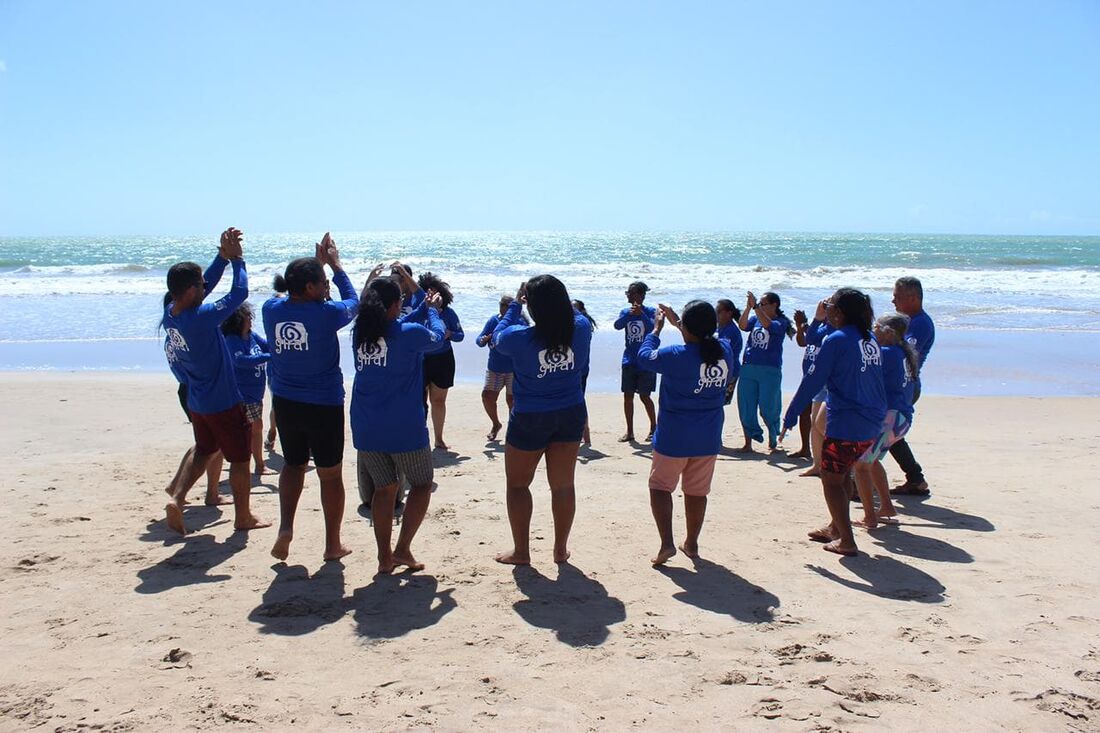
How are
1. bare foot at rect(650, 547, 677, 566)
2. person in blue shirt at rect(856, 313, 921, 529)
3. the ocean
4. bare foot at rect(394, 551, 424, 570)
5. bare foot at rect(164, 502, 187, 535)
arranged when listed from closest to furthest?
bare foot at rect(394, 551, 424, 570), bare foot at rect(650, 547, 677, 566), bare foot at rect(164, 502, 187, 535), person in blue shirt at rect(856, 313, 921, 529), the ocean

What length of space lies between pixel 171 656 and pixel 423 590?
1308 millimetres

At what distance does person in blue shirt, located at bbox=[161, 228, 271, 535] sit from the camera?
5051 mm

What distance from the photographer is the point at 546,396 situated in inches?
183

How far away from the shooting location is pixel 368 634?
403 cm

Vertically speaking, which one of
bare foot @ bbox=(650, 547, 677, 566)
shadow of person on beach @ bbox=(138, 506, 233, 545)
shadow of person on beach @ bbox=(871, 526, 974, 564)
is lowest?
shadow of person on beach @ bbox=(138, 506, 233, 545)

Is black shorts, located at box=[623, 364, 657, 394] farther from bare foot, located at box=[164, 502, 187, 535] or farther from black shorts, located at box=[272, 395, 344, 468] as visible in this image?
bare foot, located at box=[164, 502, 187, 535]

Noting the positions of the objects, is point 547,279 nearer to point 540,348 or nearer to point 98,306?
point 540,348

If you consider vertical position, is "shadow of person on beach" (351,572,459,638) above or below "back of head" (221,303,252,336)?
below

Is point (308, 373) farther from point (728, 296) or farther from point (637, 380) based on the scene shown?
point (728, 296)

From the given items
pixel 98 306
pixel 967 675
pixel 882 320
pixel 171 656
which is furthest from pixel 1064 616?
pixel 98 306

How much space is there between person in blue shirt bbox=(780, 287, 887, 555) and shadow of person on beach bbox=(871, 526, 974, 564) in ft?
1.40

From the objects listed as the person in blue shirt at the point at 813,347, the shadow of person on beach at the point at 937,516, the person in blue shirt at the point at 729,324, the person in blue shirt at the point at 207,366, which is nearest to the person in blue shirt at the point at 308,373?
the person in blue shirt at the point at 207,366

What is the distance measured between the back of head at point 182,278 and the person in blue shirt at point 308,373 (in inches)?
28.5

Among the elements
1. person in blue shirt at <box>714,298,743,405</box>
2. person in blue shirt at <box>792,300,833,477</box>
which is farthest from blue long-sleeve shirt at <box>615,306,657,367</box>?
person in blue shirt at <box>792,300,833,477</box>
